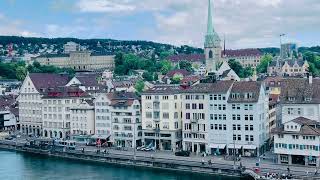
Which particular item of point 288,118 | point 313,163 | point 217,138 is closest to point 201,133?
point 217,138

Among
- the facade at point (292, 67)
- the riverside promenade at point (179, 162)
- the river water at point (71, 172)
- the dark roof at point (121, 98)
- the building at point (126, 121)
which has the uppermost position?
the facade at point (292, 67)

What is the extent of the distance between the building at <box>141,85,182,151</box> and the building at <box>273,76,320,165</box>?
52.6ft

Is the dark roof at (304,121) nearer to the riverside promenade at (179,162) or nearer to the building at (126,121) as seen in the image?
the riverside promenade at (179,162)

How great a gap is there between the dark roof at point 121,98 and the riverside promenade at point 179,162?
721 centimetres

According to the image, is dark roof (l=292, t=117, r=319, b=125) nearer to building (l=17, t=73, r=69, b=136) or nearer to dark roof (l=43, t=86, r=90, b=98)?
dark roof (l=43, t=86, r=90, b=98)

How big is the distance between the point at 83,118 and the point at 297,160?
40.6 m

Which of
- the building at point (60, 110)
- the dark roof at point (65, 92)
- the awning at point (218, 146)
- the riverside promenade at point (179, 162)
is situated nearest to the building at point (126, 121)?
the riverside promenade at point (179, 162)

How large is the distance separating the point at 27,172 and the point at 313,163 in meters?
36.6

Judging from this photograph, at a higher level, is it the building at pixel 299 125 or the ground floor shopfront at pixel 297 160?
the building at pixel 299 125

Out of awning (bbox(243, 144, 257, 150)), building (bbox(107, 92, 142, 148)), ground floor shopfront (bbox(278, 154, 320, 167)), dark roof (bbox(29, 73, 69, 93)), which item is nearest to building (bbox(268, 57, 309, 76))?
dark roof (bbox(29, 73, 69, 93))

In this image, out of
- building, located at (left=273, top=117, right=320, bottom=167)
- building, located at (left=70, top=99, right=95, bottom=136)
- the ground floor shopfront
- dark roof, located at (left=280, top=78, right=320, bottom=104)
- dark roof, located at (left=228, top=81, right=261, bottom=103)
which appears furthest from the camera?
building, located at (left=70, top=99, right=95, bottom=136)

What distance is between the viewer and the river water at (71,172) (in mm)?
70875

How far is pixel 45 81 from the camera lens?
11312 centimetres

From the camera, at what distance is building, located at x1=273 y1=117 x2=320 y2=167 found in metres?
65.7
